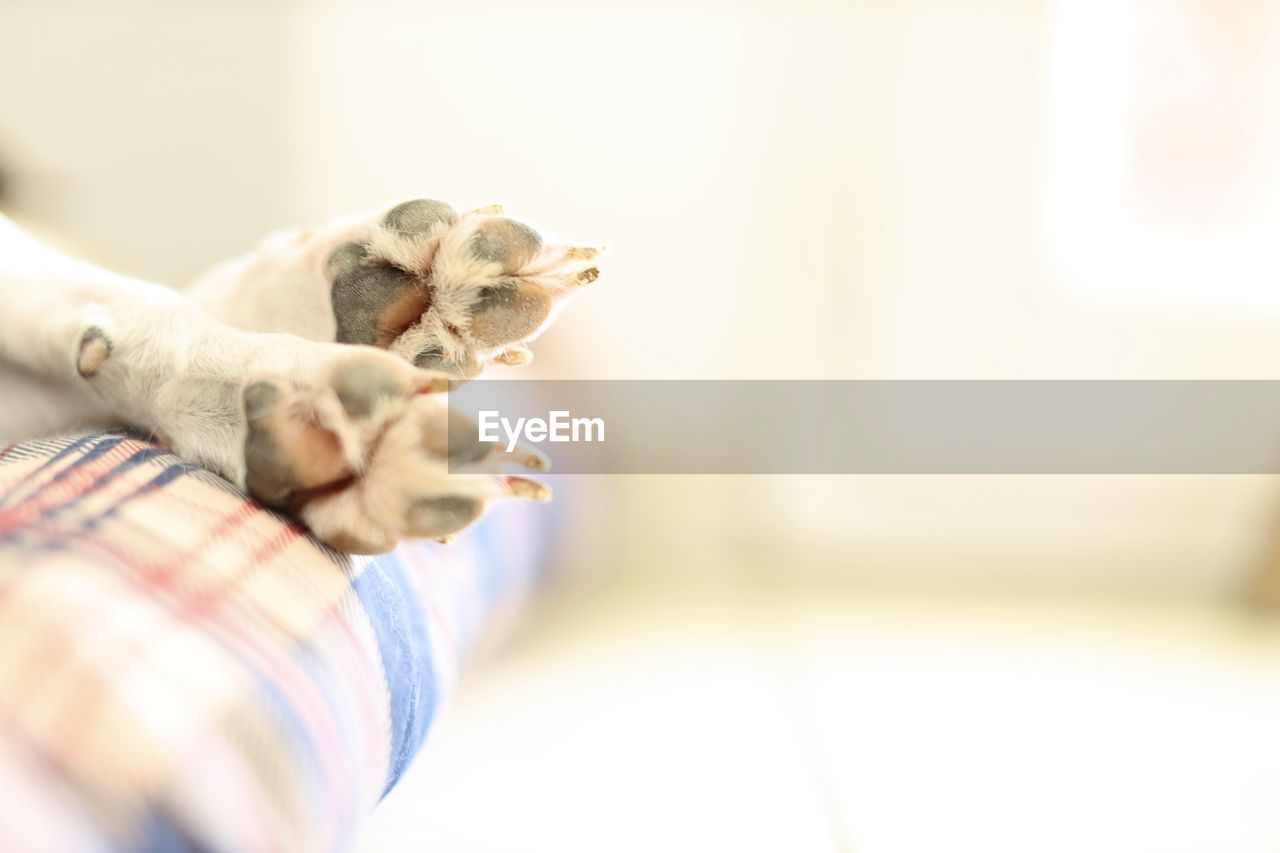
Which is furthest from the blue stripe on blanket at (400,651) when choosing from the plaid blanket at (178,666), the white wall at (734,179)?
the white wall at (734,179)

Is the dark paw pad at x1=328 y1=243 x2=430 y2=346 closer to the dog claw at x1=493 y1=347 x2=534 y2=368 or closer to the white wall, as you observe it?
the dog claw at x1=493 y1=347 x2=534 y2=368

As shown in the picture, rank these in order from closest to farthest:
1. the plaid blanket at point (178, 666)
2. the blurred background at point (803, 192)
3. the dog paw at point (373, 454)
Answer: the plaid blanket at point (178, 666)
the dog paw at point (373, 454)
the blurred background at point (803, 192)

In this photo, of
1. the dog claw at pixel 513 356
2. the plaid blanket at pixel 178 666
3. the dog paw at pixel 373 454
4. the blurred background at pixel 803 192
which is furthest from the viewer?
the blurred background at pixel 803 192

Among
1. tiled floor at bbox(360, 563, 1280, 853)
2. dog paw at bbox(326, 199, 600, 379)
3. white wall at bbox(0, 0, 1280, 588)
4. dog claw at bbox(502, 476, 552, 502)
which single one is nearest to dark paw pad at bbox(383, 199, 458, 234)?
dog paw at bbox(326, 199, 600, 379)

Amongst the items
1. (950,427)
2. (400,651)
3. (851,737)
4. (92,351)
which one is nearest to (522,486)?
(400,651)

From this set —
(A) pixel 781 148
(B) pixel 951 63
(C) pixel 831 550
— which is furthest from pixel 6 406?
(B) pixel 951 63

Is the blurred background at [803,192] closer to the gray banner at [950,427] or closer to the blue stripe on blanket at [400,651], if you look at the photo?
the gray banner at [950,427]

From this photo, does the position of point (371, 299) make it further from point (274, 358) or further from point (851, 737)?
point (851, 737)
